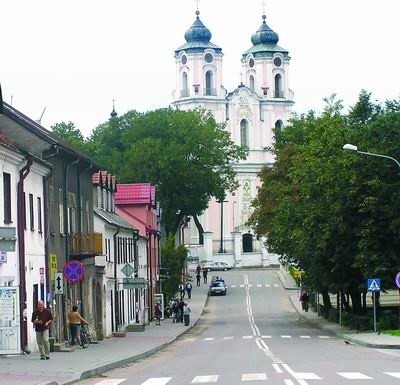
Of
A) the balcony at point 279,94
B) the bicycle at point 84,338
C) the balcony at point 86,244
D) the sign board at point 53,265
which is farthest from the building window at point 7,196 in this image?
the balcony at point 279,94

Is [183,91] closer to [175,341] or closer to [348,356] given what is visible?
[175,341]

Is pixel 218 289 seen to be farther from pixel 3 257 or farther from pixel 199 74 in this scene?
pixel 3 257

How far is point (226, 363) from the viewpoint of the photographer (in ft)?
98.6

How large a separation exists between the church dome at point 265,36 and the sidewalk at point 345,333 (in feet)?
196

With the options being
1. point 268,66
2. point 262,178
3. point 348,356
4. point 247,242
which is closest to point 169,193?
point 262,178

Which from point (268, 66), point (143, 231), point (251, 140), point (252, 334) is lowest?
point (252, 334)

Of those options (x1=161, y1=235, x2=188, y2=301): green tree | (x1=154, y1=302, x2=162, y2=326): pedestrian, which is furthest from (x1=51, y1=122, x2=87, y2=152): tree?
(x1=154, y1=302, x2=162, y2=326): pedestrian

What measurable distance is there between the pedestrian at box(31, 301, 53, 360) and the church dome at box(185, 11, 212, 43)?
130 m

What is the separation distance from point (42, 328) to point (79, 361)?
149 centimetres

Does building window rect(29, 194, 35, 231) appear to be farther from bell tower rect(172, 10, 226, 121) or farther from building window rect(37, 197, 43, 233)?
bell tower rect(172, 10, 226, 121)

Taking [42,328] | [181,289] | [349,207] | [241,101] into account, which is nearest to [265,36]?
[241,101]

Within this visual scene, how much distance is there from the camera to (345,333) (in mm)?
52219

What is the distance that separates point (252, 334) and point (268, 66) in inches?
4305

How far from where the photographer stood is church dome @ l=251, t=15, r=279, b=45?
533 ft
